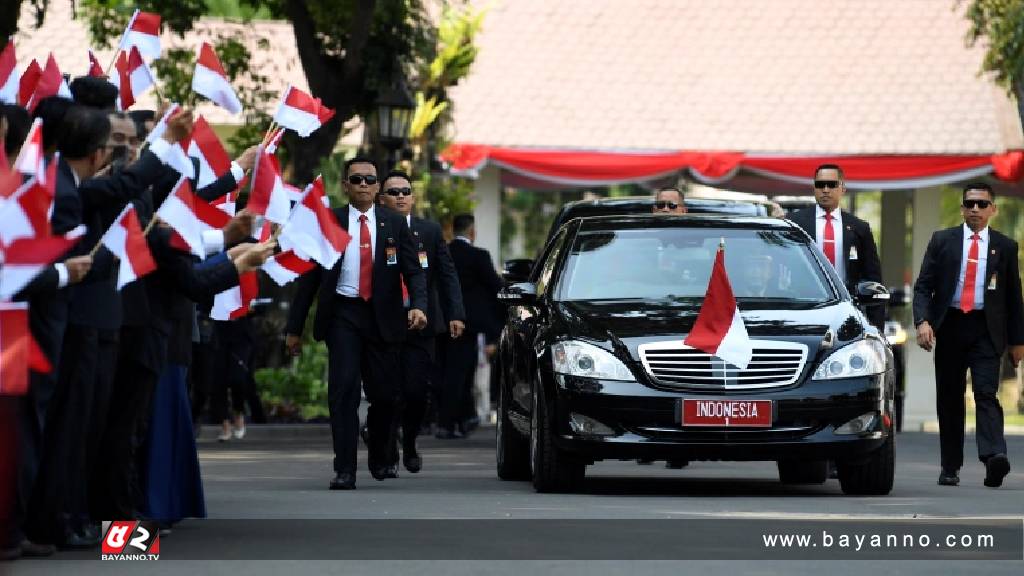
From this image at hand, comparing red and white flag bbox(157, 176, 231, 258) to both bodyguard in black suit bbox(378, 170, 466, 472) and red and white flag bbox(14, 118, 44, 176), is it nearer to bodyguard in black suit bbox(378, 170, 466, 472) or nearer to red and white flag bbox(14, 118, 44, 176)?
red and white flag bbox(14, 118, 44, 176)

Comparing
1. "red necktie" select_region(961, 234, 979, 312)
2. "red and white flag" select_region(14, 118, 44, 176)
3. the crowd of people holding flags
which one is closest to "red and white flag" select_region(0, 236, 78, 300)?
the crowd of people holding flags

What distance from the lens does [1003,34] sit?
27.4m

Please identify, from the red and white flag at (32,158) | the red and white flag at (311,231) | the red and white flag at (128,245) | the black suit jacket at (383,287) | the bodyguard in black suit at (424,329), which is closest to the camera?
the red and white flag at (32,158)

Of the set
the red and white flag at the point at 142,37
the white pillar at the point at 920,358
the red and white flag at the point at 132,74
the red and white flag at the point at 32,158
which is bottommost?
the white pillar at the point at 920,358

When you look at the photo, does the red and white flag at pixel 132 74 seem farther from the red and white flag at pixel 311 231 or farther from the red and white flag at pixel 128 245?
the red and white flag at pixel 128 245

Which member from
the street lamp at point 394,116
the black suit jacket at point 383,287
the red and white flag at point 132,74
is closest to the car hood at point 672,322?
the black suit jacket at point 383,287

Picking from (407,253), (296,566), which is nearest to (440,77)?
(407,253)

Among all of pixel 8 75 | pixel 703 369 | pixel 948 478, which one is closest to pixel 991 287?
pixel 948 478

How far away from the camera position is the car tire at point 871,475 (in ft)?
46.6

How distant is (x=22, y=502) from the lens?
31.5ft

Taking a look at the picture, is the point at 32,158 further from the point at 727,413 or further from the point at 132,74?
the point at 727,413

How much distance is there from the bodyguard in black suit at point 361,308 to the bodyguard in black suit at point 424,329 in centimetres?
25

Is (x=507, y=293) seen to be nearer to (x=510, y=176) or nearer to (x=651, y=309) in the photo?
(x=651, y=309)

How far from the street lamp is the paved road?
21.2 feet
